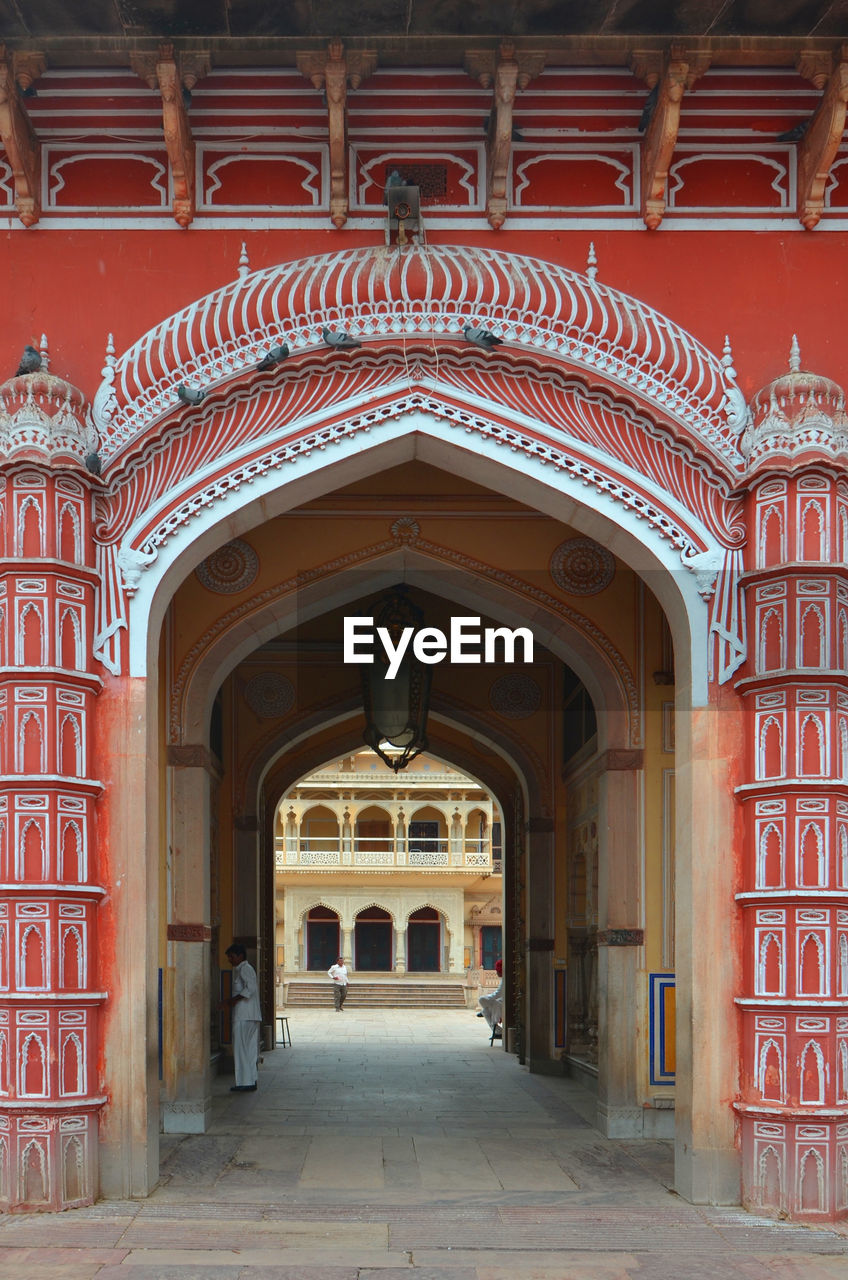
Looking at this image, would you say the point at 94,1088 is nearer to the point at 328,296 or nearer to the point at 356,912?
the point at 328,296

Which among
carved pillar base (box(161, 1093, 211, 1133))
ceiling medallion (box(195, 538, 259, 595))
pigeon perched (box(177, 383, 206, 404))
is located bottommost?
carved pillar base (box(161, 1093, 211, 1133))

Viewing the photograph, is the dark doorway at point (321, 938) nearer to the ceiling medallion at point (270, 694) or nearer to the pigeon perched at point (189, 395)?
the ceiling medallion at point (270, 694)

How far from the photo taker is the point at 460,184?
6.46 metres

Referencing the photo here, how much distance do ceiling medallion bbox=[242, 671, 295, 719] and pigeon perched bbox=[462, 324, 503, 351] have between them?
5712mm

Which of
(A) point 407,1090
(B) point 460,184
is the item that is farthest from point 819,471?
(A) point 407,1090

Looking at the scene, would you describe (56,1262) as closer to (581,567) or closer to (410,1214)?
(410,1214)

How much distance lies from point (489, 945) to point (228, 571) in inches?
906

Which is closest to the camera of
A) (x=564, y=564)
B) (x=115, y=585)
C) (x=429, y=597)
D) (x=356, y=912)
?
(x=115, y=585)

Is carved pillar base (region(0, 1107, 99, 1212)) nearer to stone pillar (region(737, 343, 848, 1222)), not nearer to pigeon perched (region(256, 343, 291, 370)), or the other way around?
stone pillar (region(737, 343, 848, 1222))

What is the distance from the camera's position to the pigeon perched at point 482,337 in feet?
20.4

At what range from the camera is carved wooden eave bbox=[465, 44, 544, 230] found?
604 cm

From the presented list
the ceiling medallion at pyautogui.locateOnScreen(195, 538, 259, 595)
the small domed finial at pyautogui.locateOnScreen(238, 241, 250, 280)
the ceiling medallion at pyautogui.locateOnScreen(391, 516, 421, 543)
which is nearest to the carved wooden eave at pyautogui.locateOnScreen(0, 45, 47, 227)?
the small domed finial at pyautogui.locateOnScreen(238, 241, 250, 280)

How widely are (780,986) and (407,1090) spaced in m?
4.85

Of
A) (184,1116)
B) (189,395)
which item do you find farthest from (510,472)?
(184,1116)
